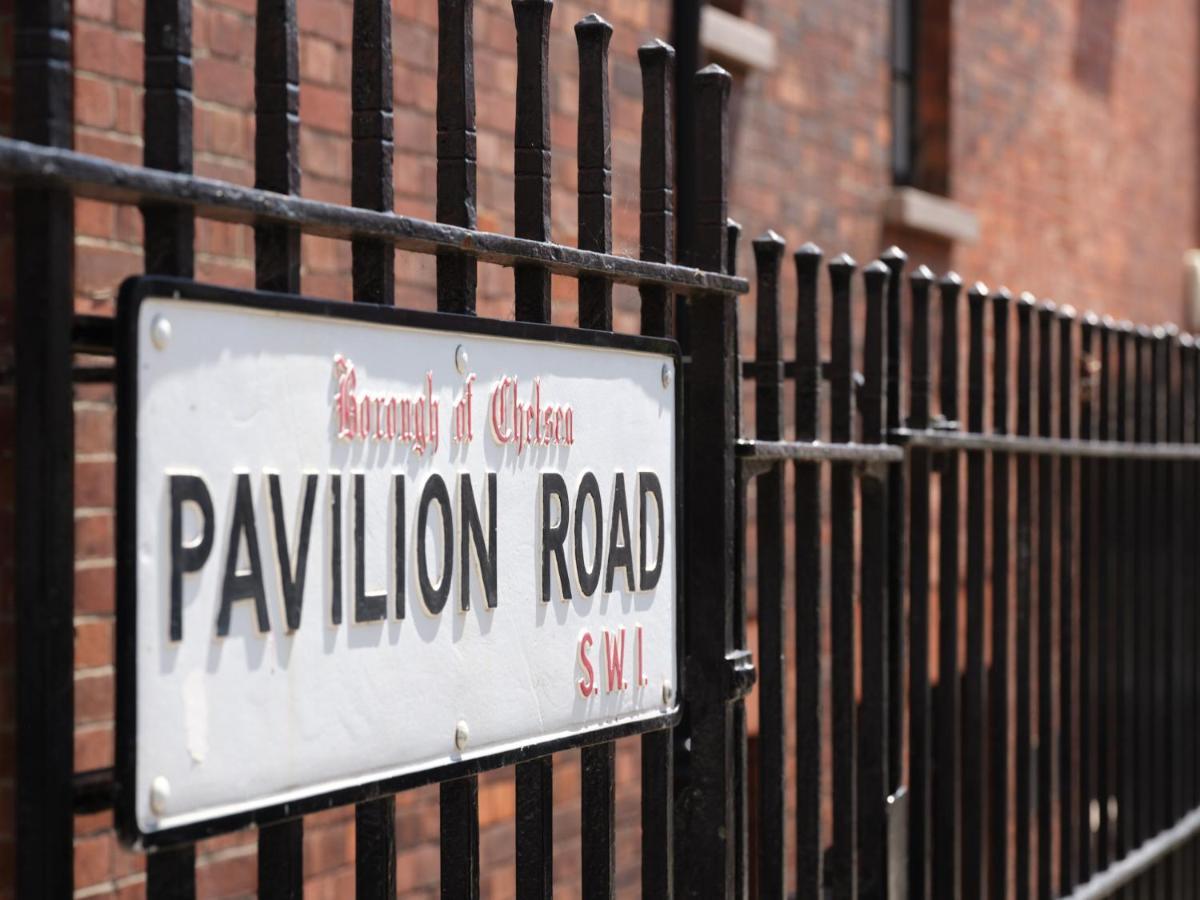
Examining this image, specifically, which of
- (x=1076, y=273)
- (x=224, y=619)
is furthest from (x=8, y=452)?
(x=1076, y=273)

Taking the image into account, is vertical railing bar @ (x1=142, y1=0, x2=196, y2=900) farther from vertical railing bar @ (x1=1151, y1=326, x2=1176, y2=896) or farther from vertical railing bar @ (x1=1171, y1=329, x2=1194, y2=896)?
vertical railing bar @ (x1=1171, y1=329, x2=1194, y2=896)

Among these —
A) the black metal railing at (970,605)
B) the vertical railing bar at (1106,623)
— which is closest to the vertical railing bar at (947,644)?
the black metal railing at (970,605)

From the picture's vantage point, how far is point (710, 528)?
2.44 m

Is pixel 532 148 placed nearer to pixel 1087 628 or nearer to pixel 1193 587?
A: pixel 1087 628

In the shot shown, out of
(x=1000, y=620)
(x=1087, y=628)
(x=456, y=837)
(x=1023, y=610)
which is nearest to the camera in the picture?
(x=456, y=837)

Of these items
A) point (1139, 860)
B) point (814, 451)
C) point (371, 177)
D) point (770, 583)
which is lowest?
point (1139, 860)

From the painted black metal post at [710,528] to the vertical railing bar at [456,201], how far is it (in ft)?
1.87

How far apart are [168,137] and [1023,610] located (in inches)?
111

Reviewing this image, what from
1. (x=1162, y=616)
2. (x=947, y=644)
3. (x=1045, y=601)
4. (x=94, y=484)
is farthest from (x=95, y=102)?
(x=1162, y=616)

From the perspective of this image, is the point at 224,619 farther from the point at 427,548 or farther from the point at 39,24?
the point at 39,24

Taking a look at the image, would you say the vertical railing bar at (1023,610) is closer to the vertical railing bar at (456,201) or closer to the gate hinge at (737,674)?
the gate hinge at (737,674)

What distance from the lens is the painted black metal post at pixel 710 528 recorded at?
2.42 metres

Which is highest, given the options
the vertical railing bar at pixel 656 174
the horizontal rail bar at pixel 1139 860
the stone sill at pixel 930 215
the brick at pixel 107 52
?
the stone sill at pixel 930 215

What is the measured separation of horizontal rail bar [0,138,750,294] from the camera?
1.46 meters
